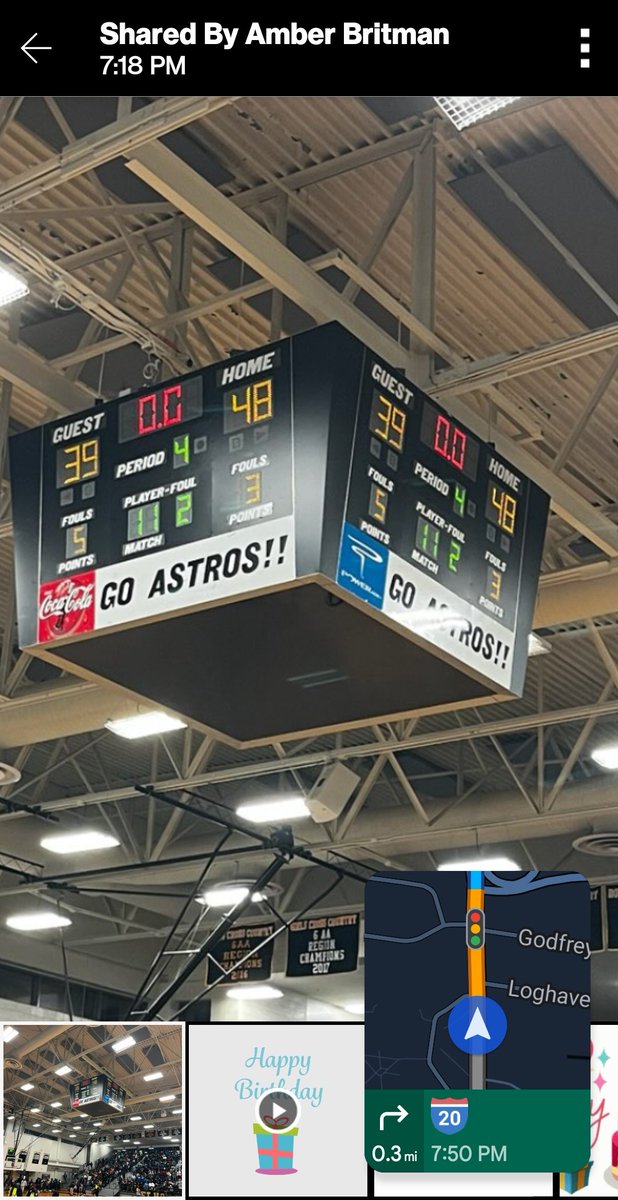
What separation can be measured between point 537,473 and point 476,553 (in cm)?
221

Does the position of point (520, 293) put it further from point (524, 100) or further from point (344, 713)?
point (344, 713)

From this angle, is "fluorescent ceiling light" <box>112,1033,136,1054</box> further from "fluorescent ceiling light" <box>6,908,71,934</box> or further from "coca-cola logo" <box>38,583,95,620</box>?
"fluorescent ceiling light" <box>6,908,71,934</box>

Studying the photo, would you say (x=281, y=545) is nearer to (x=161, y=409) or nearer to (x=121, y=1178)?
(x=161, y=409)

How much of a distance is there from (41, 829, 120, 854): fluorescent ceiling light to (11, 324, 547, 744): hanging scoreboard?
8051 millimetres

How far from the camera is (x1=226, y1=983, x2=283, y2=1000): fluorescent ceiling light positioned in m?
21.0

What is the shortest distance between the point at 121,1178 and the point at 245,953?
13.7 metres

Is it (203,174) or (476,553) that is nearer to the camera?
(476,553)

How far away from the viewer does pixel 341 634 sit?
605 centimetres

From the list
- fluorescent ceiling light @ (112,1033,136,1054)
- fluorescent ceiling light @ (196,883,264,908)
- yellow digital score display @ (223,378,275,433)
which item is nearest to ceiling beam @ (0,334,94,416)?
yellow digital score display @ (223,378,275,433)

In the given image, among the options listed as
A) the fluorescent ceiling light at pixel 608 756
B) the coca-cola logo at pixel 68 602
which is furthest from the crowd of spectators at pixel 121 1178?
the fluorescent ceiling light at pixel 608 756

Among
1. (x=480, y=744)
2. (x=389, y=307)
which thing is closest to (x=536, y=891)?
(x=389, y=307)

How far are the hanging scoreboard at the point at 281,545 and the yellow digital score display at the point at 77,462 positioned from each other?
11 millimetres
